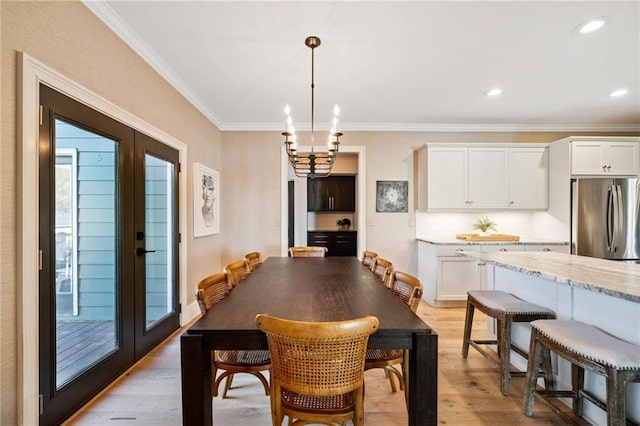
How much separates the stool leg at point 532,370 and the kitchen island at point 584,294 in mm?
307

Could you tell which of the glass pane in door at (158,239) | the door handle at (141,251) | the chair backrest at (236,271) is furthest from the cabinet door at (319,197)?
the door handle at (141,251)

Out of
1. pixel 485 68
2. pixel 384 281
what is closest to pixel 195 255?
pixel 384 281

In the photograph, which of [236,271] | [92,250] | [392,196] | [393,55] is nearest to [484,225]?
[392,196]

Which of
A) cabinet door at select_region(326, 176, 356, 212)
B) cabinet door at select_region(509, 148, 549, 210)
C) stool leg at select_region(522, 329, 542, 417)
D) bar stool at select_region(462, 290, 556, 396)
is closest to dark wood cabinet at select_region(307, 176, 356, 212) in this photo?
cabinet door at select_region(326, 176, 356, 212)

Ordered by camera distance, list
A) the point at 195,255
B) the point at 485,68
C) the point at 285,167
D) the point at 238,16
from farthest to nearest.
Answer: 1. the point at 285,167
2. the point at 195,255
3. the point at 485,68
4. the point at 238,16

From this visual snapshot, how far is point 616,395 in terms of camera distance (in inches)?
51.4

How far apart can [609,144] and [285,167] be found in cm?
444

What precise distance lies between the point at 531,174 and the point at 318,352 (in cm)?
445

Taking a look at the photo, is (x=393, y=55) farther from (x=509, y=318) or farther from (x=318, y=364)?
(x=318, y=364)

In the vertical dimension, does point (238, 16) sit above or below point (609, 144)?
above

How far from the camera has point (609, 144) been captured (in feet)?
12.6

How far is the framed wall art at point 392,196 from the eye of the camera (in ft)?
14.7

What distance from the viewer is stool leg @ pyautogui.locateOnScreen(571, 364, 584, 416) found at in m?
1.73

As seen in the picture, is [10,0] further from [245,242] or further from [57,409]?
[245,242]
